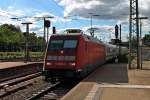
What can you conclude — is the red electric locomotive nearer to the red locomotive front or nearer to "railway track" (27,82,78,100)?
the red locomotive front

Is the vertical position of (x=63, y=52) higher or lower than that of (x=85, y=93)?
higher

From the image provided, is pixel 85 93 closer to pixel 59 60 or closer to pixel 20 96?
pixel 20 96

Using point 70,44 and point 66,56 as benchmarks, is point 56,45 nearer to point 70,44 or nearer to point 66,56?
point 70,44

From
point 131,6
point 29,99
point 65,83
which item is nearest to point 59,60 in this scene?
point 65,83

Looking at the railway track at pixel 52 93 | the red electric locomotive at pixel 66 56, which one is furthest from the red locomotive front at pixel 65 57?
the railway track at pixel 52 93

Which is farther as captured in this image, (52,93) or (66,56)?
(66,56)

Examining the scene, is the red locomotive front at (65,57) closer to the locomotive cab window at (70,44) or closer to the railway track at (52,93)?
the locomotive cab window at (70,44)

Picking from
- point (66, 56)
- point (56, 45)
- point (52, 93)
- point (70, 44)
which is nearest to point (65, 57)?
point (66, 56)

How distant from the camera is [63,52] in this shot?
22562 millimetres

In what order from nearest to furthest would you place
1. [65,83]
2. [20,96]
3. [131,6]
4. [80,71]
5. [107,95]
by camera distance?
[107,95], [20,96], [80,71], [65,83], [131,6]

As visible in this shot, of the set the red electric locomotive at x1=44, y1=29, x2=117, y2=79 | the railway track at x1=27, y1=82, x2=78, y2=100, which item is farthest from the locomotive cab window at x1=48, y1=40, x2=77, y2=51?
the railway track at x1=27, y1=82, x2=78, y2=100

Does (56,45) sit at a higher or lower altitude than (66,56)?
higher

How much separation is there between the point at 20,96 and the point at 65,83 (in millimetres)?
6542

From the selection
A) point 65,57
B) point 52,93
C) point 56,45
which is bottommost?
point 52,93
